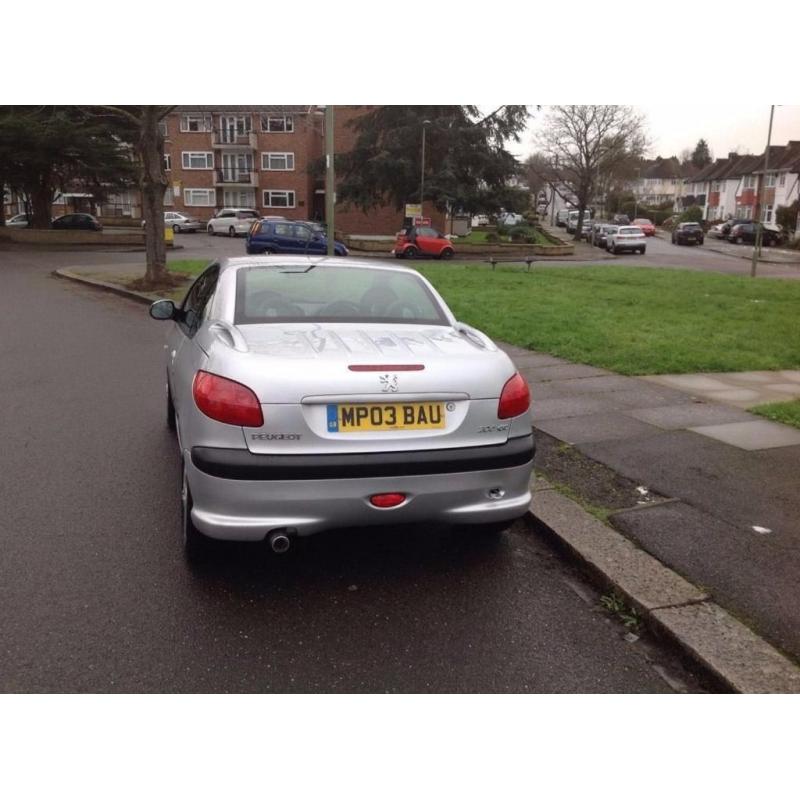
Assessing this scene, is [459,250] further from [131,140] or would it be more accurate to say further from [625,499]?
[625,499]

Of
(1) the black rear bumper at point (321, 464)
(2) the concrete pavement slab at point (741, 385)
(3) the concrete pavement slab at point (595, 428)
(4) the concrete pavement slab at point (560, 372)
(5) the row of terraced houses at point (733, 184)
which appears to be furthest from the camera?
→ (5) the row of terraced houses at point (733, 184)

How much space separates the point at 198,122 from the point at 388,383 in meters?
63.5

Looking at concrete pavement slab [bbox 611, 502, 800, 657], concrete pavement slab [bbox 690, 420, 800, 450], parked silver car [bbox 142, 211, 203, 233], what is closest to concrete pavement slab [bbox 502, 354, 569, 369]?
concrete pavement slab [bbox 690, 420, 800, 450]

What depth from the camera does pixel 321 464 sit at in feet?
10.7

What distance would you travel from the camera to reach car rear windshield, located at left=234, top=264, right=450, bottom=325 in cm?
420

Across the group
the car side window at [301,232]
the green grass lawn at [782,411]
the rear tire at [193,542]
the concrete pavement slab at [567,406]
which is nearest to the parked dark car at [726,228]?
the car side window at [301,232]

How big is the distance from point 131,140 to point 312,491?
3966 centimetres

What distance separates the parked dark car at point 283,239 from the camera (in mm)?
29391

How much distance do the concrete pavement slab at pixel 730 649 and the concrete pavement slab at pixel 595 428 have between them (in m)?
2.55

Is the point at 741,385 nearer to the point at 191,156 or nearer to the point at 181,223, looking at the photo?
the point at 181,223

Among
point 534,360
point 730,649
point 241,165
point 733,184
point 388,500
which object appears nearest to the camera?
point 730,649

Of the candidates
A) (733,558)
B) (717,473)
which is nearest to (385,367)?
Result: (733,558)

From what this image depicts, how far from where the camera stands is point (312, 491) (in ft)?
10.7

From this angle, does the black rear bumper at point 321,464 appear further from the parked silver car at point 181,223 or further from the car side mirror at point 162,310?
the parked silver car at point 181,223
